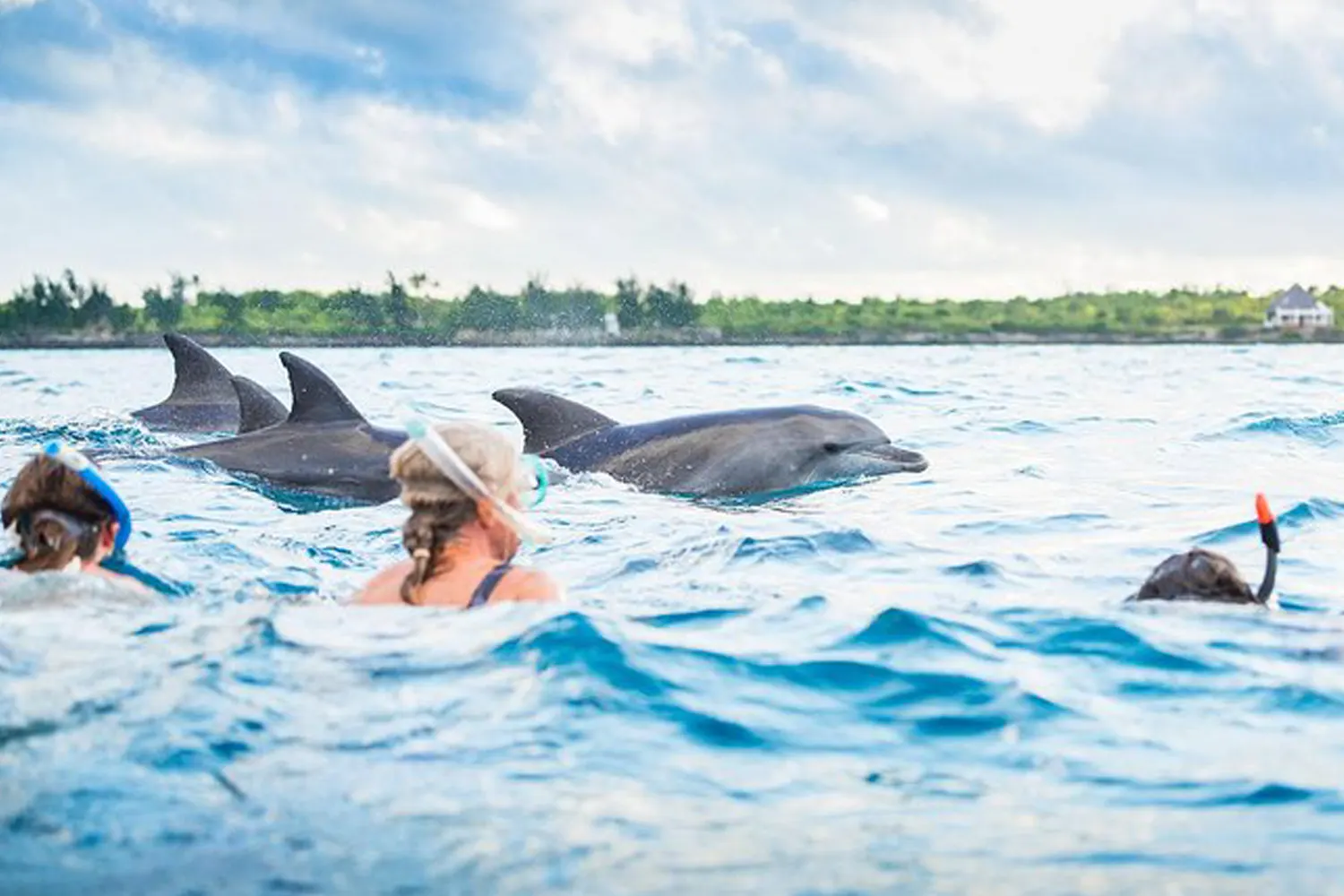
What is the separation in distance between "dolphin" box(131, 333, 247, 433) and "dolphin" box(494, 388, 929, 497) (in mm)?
4999

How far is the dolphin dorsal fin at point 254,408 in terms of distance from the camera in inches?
546

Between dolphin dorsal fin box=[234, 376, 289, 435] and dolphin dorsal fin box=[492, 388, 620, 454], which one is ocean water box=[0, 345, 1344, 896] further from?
dolphin dorsal fin box=[234, 376, 289, 435]

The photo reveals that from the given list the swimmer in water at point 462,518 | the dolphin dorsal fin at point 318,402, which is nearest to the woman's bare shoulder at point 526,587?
the swimmer in water at point 462,518

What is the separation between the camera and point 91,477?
685cm

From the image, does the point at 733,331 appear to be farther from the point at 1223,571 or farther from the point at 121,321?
the point at 1223,571

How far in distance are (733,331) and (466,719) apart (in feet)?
371

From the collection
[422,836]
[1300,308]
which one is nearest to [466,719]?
[422,836]

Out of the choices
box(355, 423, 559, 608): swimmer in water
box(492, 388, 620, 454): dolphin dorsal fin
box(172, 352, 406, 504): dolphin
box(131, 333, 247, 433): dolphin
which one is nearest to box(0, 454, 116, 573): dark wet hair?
box(355, 423, 559, 608): swimmer in water

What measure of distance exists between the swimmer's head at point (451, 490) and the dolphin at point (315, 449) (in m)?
5.59

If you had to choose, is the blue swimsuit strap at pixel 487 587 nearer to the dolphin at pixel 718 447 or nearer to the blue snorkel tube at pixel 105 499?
the blue snorkel tube at pixel 105 499

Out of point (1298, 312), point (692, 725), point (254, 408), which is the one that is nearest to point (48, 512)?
point (692, 725)

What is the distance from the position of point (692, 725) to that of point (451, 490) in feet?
4.20

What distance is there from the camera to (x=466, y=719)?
5.27 meters

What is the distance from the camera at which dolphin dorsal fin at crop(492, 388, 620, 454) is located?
13.0 meters
